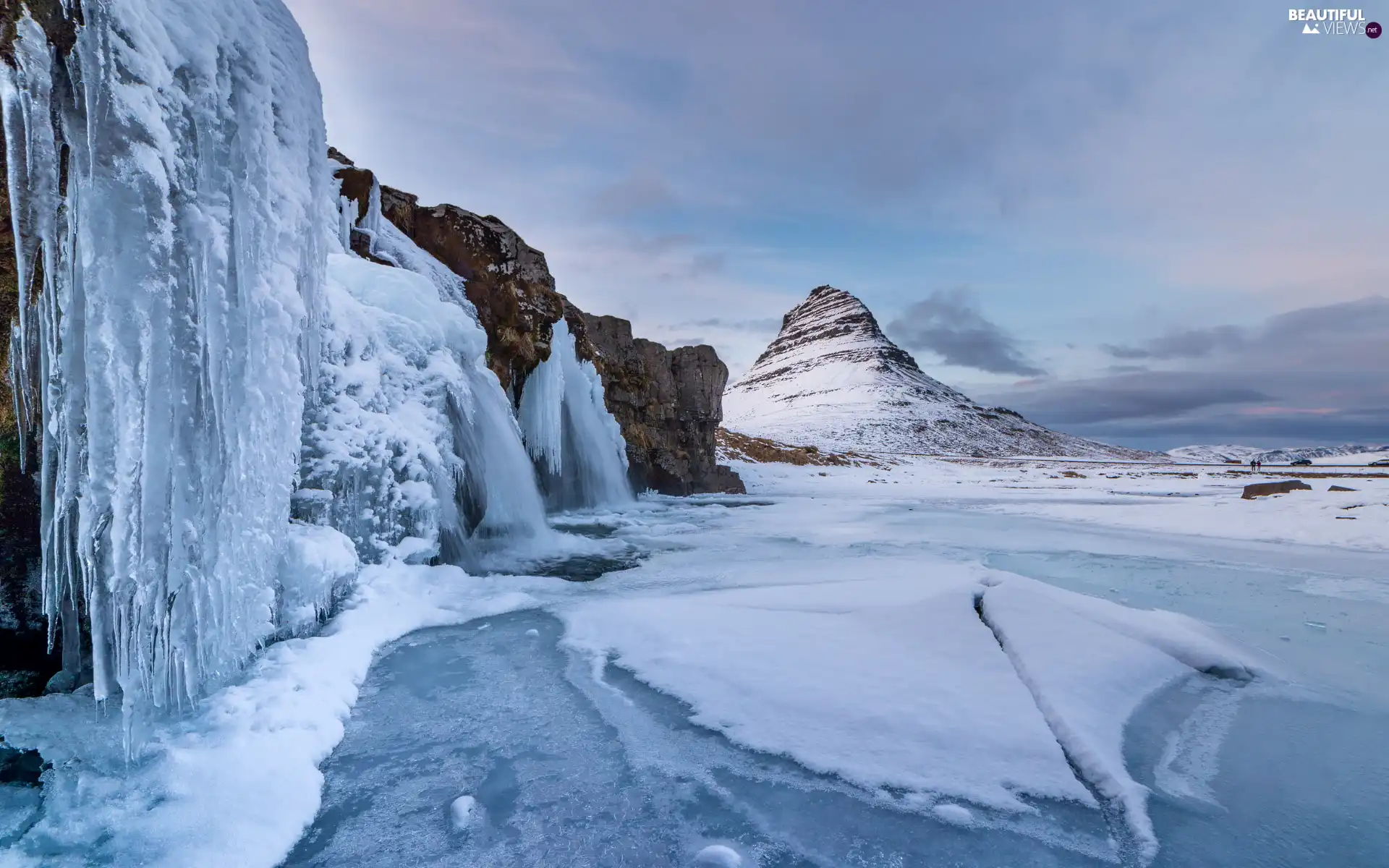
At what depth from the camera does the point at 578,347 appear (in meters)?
15.7

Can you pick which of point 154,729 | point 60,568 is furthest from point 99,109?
point 154,729

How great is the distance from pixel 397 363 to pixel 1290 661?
29.2ft

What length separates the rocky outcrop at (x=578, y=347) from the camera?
37.9 ft

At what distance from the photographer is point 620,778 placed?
264 centimetres

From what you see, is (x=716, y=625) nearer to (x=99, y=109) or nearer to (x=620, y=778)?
(x=620, y=778)

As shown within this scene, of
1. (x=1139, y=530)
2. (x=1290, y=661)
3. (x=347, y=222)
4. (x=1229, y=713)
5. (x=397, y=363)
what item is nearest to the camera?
(x=1229, y=713)

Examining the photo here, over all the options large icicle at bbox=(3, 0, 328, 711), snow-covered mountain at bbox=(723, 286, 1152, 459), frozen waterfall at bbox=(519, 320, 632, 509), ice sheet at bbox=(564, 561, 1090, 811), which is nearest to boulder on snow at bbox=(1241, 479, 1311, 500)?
ice sheet at bbox=(564, 561, 1090, 811)

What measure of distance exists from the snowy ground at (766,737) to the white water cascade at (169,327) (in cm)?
50

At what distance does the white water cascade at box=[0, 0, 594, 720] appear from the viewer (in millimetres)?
2918

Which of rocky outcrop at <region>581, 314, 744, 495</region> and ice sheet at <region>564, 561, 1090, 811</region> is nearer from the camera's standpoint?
ice sheet at <region>564, 561, 1090, 811</region>

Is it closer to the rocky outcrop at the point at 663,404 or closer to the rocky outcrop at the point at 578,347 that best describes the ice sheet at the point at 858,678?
the rocky outcrop at the point at 578,347

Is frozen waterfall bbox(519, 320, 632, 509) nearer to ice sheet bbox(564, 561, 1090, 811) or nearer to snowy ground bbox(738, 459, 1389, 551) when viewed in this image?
ice sheet bbox(564, 561, 1090, 811)

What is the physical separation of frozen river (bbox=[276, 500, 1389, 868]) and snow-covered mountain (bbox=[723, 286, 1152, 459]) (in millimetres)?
88057

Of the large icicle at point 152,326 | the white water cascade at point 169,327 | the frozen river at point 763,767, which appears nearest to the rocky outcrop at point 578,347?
the white water cascade at point 169,327
